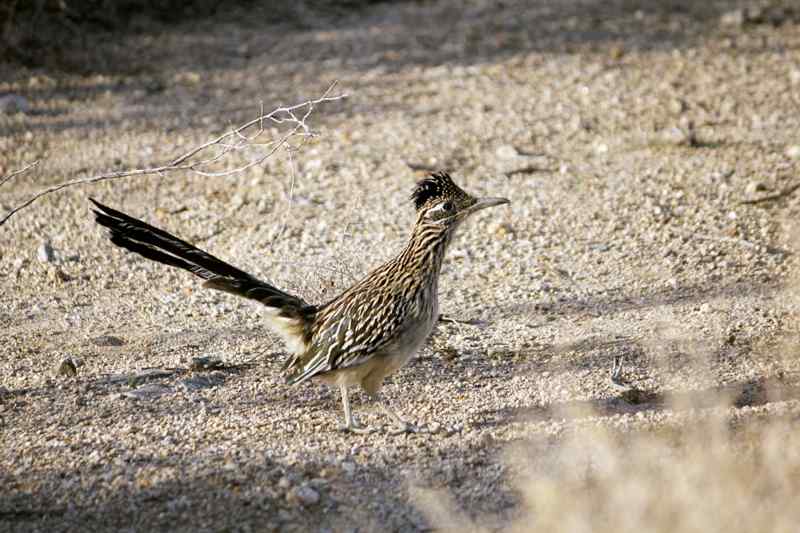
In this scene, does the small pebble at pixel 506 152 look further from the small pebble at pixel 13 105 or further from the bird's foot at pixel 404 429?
the small pebble at pixel 13 105

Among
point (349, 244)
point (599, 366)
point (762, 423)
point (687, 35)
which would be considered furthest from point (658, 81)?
point (762, 423)

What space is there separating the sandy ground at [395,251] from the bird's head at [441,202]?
3.03ft

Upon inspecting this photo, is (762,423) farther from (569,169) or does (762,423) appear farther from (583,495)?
(569,169)

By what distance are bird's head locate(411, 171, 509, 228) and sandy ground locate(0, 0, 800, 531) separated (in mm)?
925

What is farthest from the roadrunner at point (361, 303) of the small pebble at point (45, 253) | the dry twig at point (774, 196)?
the dry twig at point (774, 196)

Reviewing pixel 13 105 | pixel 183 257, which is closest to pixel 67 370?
pixel 183 257

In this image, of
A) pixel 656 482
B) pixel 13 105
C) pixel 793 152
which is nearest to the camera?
pixel 656 482

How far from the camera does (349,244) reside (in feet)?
23.9

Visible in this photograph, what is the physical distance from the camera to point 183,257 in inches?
205

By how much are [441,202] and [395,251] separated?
78.2 inches

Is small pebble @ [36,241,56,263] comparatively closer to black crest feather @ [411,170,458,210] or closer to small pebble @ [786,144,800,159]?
black crest feather @ [411,170,458,210]

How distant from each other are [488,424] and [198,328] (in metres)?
1.88

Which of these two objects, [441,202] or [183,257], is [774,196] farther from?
[183,257]

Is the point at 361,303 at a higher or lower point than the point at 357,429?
higher
